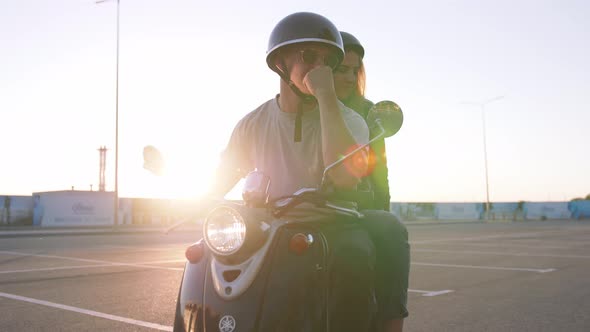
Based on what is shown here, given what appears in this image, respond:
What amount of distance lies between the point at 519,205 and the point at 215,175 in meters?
60.3

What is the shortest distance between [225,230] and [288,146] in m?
0.54

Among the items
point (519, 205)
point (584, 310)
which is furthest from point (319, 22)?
point (519, 205)

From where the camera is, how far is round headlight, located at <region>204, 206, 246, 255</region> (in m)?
1.84

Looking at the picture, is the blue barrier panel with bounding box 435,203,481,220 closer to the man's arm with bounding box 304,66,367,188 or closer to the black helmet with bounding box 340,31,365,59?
the black helmet with bounding box 340,31,365,59

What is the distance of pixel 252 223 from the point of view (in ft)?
5.99

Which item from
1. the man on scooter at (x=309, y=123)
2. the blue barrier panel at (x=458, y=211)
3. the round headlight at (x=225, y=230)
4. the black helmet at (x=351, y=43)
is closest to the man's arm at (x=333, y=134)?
the man on scooter at (x=309, y=123)

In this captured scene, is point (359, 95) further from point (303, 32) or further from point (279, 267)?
point (279, 267)

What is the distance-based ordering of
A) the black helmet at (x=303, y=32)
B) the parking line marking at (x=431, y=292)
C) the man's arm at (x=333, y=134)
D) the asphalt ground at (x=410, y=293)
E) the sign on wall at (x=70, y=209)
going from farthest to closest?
the sign on wall at (x=70, y=209), the parking line marking at (x=431, y=292), the asphalt ground at (x=410, y=293), the black helmet at (x=303, y=32), the man's arm at (x=333, y=134)

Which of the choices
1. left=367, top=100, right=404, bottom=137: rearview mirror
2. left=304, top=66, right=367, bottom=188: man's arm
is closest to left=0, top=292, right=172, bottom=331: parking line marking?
left=304, top=66, right=367, bottom=188: man's arm

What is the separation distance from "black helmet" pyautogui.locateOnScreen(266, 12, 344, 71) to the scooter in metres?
0.43

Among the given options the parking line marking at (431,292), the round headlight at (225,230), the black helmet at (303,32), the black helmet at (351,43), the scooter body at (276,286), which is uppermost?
the black helmet at (351,43)

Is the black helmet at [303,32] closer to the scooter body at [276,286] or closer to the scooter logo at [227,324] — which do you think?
the scooter body at [276,286]

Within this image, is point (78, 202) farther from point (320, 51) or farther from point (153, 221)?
point (320, 51)

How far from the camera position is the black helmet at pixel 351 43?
3584 millimetres
